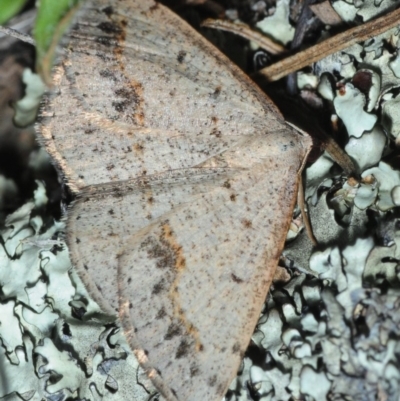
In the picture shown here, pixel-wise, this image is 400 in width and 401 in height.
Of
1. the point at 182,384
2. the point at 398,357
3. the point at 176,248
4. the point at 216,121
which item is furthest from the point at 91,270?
Result: the point at 398,357

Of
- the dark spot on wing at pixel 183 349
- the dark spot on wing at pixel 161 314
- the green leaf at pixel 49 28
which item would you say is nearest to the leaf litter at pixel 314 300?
the dark spot on wing at pixel 183 349

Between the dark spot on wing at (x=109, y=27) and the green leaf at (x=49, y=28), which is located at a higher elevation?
the green leaf at (x=49, y=28)

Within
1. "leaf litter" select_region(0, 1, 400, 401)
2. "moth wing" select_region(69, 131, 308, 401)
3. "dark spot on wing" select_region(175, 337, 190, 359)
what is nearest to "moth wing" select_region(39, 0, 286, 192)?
"moth wing" select_region(69, 131, 308, 401)

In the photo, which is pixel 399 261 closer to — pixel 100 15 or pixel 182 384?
pixel 182 384

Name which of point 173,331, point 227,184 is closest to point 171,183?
point 227,184

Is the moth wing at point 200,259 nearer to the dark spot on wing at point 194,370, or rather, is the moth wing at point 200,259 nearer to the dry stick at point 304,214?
the dark spot on wing at point 194,370
